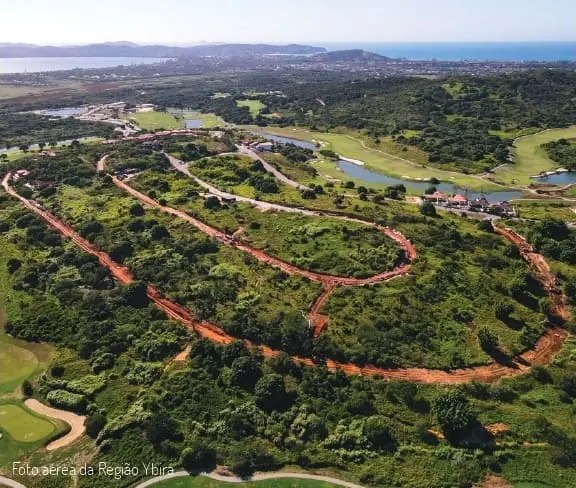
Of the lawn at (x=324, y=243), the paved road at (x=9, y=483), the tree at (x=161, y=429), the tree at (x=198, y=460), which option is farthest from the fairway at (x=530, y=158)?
the paved road at (x=9, y=483)

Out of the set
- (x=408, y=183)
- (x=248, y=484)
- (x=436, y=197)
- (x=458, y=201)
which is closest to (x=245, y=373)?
(x=248, y=484)

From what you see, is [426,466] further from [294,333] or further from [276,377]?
[294,333]

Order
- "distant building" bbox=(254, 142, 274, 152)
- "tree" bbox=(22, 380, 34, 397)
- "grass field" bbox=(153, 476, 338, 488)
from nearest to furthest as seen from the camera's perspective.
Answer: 1. "grass field" bbox=(153, 476, 338, 488)
2. "tree" bbox=(22, 380, 34, 397)
3. "distant building" bbox=(254, 142, 274, 152)

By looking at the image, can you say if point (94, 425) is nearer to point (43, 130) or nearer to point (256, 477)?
point (256, 477)

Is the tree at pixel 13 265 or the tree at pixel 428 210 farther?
the tree at pixel 428 210

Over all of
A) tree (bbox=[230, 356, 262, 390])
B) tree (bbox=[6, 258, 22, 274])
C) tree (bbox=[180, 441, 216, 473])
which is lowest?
tree (bbox=[180, 441, 216, 473])

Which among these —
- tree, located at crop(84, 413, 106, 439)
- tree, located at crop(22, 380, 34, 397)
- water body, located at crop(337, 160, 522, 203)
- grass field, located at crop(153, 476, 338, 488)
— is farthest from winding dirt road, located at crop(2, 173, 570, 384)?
water body, located at crop(337, 160, 522, 203)

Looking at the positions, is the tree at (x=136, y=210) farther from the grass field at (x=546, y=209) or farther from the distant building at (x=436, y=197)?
the grass field at (x=546, y=209)

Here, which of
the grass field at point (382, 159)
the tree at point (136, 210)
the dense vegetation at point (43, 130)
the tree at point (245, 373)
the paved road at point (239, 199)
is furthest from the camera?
the dense vegetation at point (43, 130)

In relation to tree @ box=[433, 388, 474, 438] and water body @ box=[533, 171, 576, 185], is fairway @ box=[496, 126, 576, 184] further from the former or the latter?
tree @ box=[433, 388, 474, 438]
